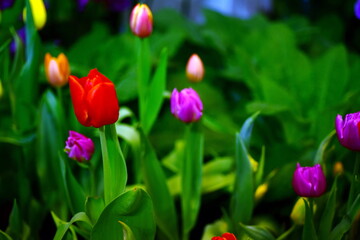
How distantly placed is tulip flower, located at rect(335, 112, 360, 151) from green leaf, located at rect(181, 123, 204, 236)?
23cm

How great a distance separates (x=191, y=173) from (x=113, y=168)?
21 centimetres

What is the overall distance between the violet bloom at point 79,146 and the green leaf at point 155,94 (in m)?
0.20

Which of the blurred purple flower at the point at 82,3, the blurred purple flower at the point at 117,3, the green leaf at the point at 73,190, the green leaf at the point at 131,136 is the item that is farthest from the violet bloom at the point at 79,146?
the blurred purple flower at the point at 117,3

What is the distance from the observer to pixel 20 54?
0.86 meters

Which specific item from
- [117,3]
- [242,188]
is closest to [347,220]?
[242,188]

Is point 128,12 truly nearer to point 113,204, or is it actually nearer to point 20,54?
point 20,54

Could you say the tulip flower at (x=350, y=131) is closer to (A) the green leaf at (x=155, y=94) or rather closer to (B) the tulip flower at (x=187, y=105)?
(B) the tulip flower at (x=187, y=105)

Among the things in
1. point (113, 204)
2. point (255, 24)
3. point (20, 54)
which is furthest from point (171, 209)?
point (255, 24)

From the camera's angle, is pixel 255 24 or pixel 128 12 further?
pixel 128 12

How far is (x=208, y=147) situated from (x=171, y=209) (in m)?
0.26

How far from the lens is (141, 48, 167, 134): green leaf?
32.0 inches

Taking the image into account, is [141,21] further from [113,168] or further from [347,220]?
[347,220]

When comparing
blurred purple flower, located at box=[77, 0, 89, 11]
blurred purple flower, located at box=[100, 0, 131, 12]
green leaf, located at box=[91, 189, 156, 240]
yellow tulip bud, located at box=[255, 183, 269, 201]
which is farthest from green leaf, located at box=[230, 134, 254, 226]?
blurred purple flower, located at box=[100, 0, 131, 12]

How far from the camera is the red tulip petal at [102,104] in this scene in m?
0.51
